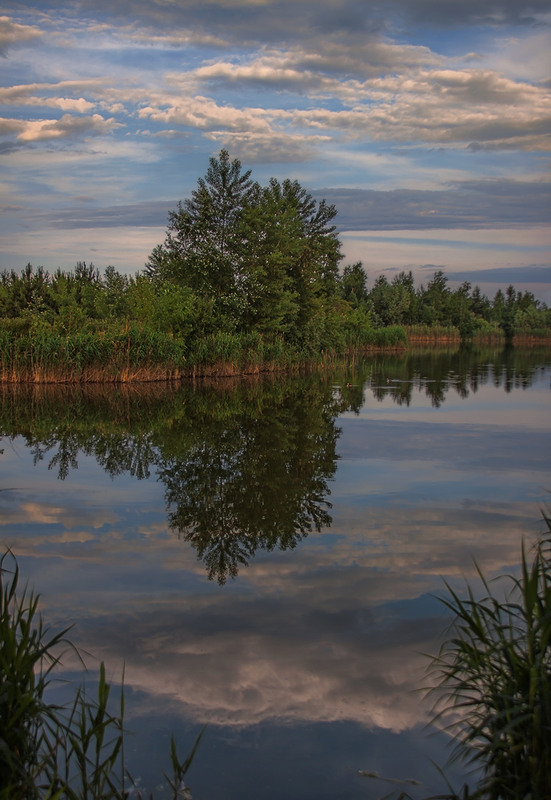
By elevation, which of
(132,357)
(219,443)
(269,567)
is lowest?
(269,567)

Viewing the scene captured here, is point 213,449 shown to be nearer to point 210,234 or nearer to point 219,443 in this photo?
point 219,443

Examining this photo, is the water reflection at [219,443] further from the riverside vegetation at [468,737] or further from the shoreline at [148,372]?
the riverside vegetation at [468,737]

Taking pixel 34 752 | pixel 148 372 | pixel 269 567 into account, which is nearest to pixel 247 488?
pixel 269 567

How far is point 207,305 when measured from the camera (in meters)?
29.8

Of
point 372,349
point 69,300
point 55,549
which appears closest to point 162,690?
point 55,549

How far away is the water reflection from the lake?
0.19ft

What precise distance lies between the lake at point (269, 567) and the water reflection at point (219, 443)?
57 mm

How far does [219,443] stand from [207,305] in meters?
17.7

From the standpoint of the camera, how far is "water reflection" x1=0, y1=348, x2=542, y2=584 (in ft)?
25.4

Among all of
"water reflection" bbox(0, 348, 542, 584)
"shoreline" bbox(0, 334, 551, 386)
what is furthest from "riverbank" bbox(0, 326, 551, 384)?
"water reflection" bbox(0, 348, 542, 584)

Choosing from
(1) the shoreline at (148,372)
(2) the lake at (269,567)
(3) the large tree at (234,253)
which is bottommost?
(2) the lake at (269,567)

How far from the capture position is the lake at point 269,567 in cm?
374

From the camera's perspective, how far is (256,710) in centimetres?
403

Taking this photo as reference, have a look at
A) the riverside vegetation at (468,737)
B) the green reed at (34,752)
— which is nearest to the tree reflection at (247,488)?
the green reed at (34,752)
